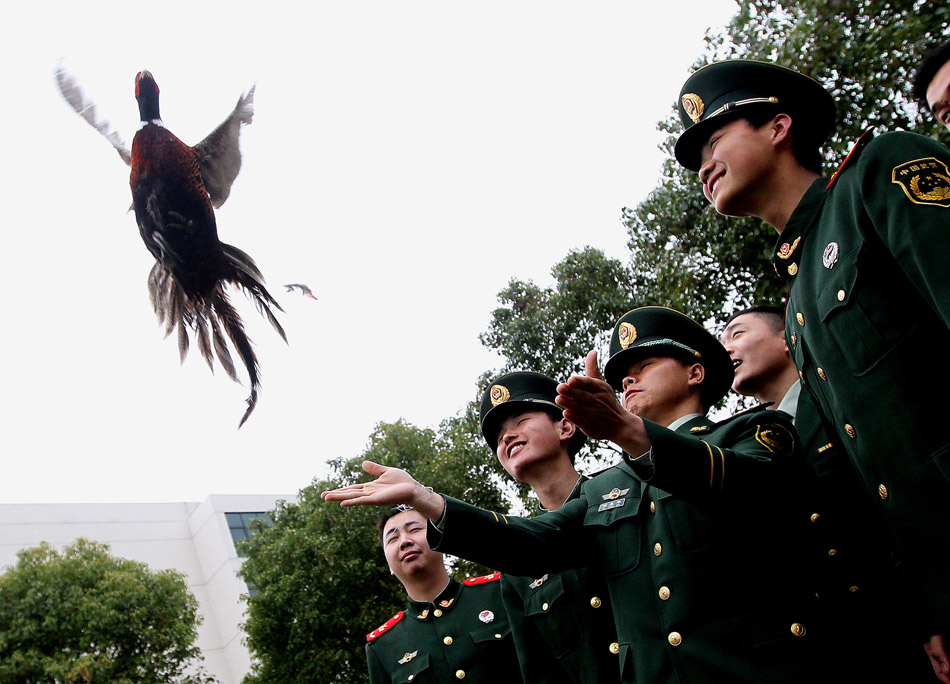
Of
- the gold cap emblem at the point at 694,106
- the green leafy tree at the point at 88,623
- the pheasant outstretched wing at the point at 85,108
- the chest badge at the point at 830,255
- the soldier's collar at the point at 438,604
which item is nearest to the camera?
the chest badge at the point at 830,255

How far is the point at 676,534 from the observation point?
7.34 feet

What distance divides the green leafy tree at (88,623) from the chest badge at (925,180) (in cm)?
1339

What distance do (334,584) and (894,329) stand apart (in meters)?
10.7

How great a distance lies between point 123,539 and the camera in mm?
21250

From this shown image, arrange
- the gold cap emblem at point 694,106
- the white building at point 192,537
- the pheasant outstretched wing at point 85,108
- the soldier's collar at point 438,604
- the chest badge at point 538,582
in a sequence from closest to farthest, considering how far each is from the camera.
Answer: the gold cap emblem at point 694,106, the chest badge at point 538,582, the soldier's collar at point 438,604, the pheasant outstretched wing at point 85,108, the white building at point 192,537

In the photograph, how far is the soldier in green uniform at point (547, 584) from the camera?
281 cm

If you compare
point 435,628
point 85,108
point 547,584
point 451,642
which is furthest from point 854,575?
point 85,108

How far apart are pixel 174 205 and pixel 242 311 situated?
2.22 ft

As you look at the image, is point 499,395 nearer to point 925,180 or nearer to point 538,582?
point 538,582

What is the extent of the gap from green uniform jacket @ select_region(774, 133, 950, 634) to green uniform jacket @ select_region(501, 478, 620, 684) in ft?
3.52

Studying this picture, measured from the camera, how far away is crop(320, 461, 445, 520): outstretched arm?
7.38 feet

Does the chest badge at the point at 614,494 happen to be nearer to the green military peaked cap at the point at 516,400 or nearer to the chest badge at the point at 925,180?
the green military peaked cap at the point at 516,400

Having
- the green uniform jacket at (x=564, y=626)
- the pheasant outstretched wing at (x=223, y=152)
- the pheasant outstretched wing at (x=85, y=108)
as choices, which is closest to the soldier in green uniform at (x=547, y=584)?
the green uniform jacket at (x=564, y=626)

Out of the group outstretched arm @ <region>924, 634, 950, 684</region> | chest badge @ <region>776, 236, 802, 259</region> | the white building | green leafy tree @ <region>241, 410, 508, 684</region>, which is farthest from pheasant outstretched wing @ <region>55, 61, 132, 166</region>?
the white building
